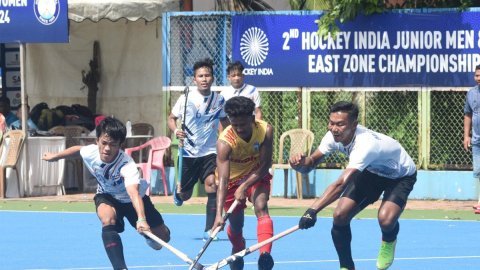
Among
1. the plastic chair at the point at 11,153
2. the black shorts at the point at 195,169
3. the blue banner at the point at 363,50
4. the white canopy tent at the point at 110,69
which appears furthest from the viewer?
the white canopy tent at the point at 110,69

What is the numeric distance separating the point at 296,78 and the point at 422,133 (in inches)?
80.7

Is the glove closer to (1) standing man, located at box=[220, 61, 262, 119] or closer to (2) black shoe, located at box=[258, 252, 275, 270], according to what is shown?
(2) black shoe, located at box=[258, 252, 275, 270]

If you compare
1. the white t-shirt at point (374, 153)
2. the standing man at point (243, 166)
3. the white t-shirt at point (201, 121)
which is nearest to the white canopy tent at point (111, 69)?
the white t-shirt at point (201, 121)

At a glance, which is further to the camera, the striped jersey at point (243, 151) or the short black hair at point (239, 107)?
the striped jersey at point (243, 151)

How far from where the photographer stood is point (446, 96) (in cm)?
1919

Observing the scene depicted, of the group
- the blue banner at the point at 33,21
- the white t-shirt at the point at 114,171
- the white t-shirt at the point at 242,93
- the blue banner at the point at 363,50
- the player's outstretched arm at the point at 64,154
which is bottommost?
the white t-shirt at the point at 114,171

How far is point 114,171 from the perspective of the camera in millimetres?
10859

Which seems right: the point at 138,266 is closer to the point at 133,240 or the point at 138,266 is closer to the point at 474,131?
the point at 133,240

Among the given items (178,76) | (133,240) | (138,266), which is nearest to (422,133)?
(178,76)

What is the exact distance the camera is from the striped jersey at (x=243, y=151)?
11.4 metres

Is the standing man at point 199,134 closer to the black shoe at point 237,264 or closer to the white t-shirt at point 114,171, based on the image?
the black shoe at point 237,264

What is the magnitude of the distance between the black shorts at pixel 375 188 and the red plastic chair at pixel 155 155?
29.8 ft

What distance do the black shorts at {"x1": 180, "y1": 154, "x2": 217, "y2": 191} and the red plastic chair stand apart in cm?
559

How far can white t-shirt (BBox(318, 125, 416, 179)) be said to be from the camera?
35.0 feet
